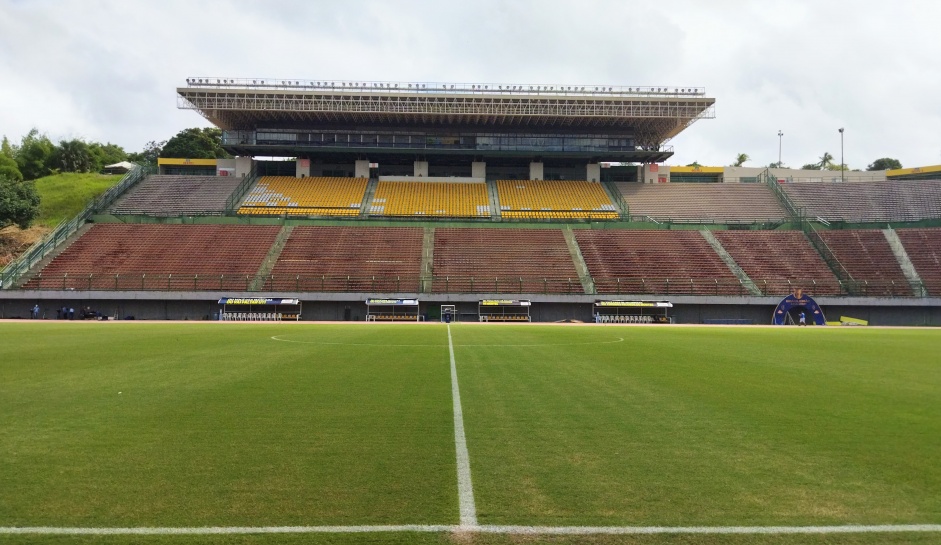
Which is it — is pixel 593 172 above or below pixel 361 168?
above

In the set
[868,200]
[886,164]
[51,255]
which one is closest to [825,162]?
[886,164]

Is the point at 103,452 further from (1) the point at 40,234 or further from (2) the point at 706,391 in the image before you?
(1) the point at 40,234

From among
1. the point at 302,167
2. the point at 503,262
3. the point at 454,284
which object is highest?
the point at 302,167

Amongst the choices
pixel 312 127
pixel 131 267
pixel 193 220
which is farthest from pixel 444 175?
pixel 131 267

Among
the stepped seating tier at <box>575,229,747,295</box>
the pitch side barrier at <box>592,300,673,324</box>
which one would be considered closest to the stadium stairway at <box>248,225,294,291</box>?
the pitch side barrier at <box>592,300,673,324</box>

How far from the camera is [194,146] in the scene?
97.2 metres

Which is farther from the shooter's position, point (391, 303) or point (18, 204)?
point (18, 204)

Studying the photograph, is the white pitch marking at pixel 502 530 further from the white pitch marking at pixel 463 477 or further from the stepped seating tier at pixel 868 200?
the stepped seating tier at pixel 868 200

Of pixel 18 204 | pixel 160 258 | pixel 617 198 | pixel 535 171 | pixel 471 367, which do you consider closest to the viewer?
pixel 471 367

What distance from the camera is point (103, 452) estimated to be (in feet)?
20.7

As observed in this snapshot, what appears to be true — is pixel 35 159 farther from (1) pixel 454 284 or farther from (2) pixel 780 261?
(2) pixel 780 261

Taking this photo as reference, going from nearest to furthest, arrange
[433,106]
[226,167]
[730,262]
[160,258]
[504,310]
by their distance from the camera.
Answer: [504,310] → [160,258] → [730,262] → [433,106] → [226,167]

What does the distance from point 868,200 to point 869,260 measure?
16.7m

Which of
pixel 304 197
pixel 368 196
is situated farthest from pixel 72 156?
pixel 368 196
